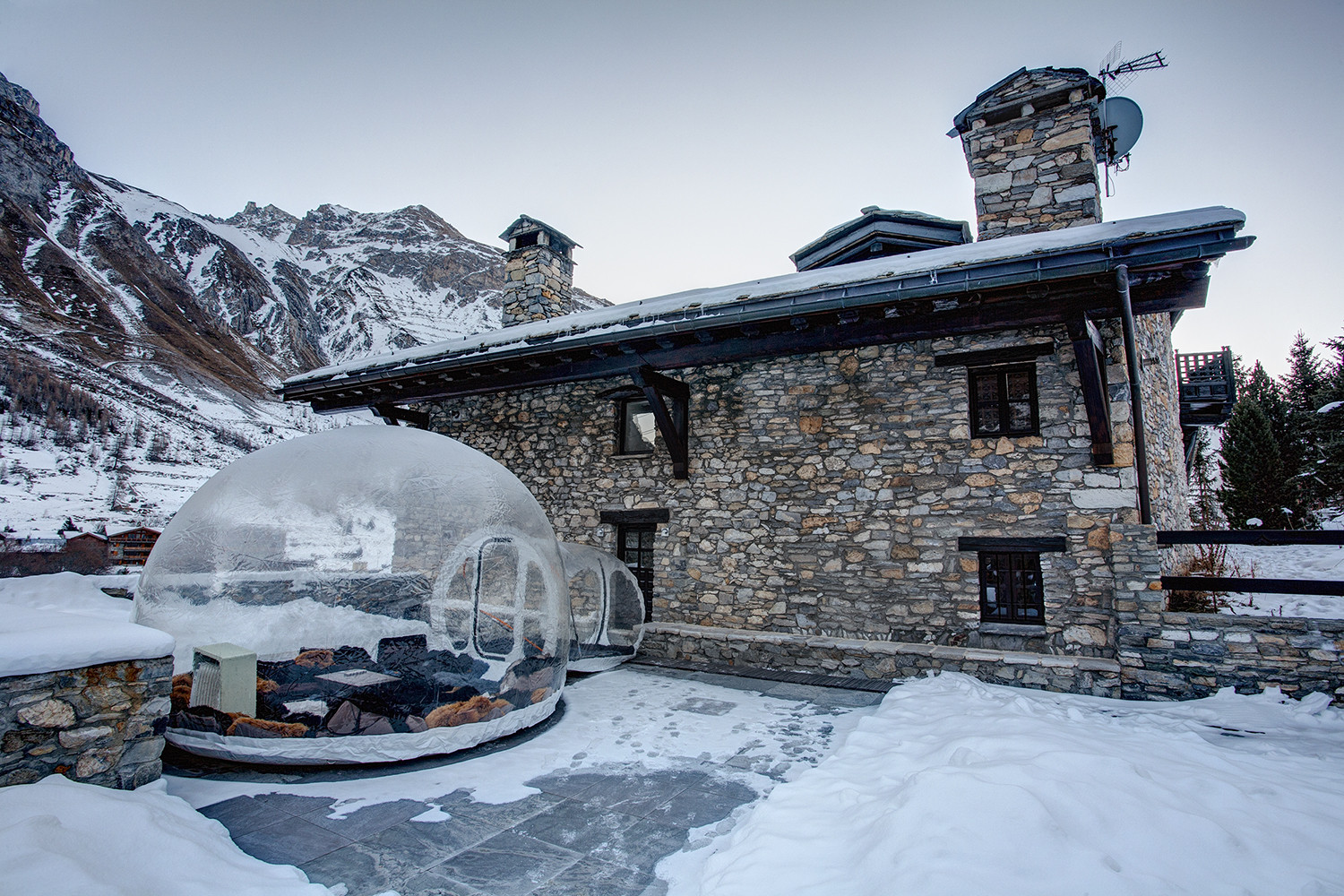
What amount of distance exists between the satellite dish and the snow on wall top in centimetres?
383

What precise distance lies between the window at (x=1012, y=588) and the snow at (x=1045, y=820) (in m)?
1.82

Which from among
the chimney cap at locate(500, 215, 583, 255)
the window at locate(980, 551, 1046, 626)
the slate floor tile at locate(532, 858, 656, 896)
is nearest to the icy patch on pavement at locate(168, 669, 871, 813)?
the slate floor tile at locate(532, 858, 656, 896)

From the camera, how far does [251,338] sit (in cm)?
5266

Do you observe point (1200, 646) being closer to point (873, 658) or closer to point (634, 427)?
point (873, 658)

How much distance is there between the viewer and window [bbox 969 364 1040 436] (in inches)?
243

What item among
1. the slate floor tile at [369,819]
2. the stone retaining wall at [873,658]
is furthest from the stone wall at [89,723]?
the stone retaining wall at [873,658]

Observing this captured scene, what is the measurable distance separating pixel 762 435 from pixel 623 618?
9.92ft

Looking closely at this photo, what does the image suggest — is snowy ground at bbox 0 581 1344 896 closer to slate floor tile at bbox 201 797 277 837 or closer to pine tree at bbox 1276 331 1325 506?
slate floor tile at bbox 201 797 277 837

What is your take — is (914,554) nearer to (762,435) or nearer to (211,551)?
(762,435)

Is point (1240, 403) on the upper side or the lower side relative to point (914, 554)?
upper

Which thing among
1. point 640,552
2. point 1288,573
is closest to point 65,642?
point 640,552

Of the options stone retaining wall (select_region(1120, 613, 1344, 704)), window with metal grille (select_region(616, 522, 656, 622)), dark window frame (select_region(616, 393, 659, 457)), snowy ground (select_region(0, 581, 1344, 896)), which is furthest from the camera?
dark window frame (select_region(616, 393, 659, 457))

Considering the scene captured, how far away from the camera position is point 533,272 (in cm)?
1086

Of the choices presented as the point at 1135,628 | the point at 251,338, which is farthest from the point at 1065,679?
the point at 251,338
